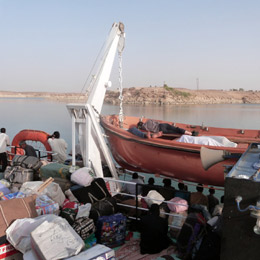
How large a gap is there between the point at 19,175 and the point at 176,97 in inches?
2980

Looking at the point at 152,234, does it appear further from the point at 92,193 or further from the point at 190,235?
the point at 92,193

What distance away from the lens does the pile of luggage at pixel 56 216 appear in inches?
109

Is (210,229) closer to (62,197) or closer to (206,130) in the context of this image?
(62,197)

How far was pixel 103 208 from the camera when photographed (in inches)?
157

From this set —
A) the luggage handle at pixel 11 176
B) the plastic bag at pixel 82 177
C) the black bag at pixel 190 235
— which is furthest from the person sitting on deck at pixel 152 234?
the luggage handle at pixel 11 176

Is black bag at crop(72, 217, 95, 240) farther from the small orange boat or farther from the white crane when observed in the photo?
the small orange boat

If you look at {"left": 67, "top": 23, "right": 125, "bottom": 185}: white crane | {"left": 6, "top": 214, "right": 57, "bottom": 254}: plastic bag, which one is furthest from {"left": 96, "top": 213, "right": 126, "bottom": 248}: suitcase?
{"left": 67, "top": 23, "right": 125, "bottom": 185}: white crane

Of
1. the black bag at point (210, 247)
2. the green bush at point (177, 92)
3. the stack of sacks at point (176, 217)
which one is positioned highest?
the green bush at point (177, 92)

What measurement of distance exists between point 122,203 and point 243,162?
87.8 inches

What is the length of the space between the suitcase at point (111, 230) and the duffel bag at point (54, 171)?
1.48 m

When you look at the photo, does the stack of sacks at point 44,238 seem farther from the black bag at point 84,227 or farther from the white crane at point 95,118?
the white crane at point 95,118

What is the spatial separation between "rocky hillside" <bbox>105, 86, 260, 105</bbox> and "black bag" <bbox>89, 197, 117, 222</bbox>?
70468 mm

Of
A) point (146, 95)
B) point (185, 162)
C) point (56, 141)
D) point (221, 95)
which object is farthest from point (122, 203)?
point (221, 95)

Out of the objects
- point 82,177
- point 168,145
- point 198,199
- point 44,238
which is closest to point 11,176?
point 82,177
